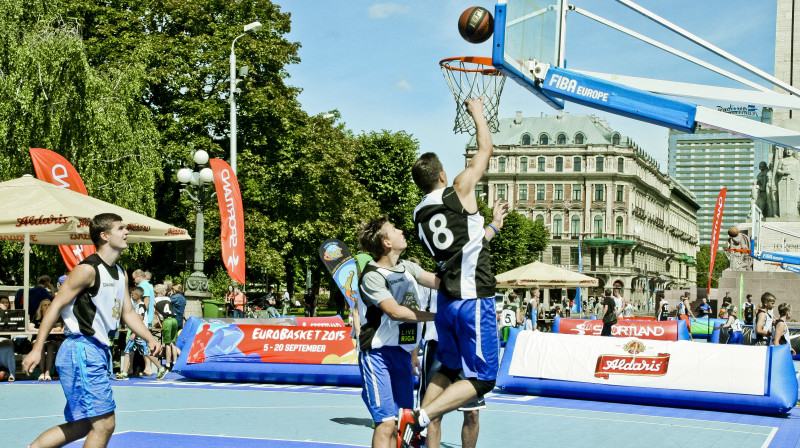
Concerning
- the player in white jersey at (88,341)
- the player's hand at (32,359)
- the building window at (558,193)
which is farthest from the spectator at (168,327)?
the building window at (558,193)

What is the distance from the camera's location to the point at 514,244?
88312mm

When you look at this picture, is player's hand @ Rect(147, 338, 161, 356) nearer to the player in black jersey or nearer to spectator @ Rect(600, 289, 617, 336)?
the player in black jersey

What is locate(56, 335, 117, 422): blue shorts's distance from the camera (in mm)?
5598

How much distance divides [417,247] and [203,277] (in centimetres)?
3711

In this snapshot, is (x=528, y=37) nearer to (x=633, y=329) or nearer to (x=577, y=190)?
(x=633, y=329)

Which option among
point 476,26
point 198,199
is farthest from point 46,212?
point 476,26

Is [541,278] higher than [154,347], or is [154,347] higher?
[541,278]

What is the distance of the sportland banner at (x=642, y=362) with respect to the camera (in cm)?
1177

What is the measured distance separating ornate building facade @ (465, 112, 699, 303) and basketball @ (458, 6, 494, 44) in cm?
10030

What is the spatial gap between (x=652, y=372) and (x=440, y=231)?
292 inches

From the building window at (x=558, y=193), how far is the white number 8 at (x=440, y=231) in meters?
107

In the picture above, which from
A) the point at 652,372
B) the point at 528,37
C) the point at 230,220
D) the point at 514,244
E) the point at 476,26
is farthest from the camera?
the point at 514,244

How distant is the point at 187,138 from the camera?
3312 cm

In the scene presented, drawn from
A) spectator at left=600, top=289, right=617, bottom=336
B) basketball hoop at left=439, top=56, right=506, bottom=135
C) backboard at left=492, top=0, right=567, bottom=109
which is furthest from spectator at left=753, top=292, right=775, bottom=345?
backboard at left=492, top=0, right=567, bottom=109
